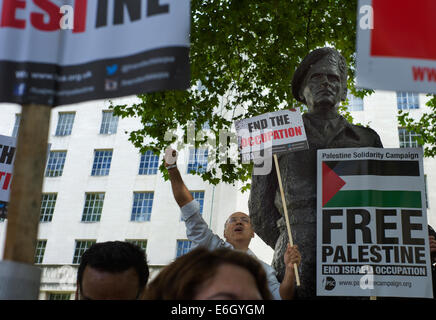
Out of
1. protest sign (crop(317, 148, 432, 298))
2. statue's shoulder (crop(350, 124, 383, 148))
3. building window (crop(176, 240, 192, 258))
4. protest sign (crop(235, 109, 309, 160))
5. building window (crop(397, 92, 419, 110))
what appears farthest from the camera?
building window (crop(176, 240, 192, 258))

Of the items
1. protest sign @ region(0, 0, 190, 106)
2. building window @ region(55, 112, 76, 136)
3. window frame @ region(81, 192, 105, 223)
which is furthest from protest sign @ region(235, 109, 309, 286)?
building window @ region(55, 112, 76, 136)

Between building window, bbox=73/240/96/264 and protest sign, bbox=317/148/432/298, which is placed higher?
building window, bbox=73/240/96/264

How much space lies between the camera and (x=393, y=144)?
34719 millimetres

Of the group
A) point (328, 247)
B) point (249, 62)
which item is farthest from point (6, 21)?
point (249, 62)

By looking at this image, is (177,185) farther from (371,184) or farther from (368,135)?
(368,135)

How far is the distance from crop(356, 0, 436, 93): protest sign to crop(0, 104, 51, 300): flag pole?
1646 mm

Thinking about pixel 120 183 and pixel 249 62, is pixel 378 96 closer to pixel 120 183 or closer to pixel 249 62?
pixel 120 183

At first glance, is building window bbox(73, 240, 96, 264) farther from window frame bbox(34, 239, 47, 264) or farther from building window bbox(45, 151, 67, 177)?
building window bbox(45, 151, 67, 177)

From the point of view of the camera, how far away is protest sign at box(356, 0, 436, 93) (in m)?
3.04

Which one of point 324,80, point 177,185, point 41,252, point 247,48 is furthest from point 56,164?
point 177,185

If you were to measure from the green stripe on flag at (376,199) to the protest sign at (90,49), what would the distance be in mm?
2806

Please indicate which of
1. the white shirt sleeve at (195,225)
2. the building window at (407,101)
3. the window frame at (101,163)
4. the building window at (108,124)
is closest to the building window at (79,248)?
the window frame at (101,163)

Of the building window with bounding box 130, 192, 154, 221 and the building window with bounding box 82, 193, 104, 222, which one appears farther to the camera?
the building window with bounding box 82, 193, 104, 222
